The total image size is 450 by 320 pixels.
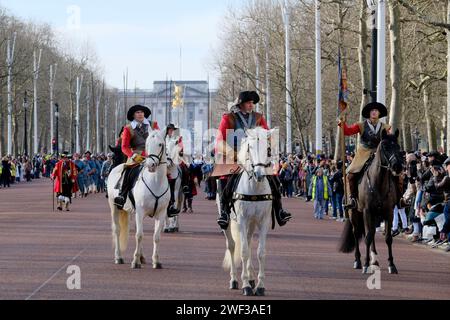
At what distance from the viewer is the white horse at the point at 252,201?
13.0 meters

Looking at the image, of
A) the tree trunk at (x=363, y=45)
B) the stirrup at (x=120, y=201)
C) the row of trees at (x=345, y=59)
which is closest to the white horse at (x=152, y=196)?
the stirrup at (x=120, y=201)

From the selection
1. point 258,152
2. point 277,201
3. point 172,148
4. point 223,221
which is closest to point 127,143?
point 172,148

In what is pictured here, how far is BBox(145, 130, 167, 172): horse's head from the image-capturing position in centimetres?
1631

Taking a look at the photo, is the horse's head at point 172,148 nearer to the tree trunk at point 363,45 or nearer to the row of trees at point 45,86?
the tree trunk at point 363,45

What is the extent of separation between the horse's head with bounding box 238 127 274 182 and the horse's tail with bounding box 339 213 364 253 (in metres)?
4.55

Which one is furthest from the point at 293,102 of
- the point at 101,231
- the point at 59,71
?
the point at 59,71

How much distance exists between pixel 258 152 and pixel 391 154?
377 centimetres

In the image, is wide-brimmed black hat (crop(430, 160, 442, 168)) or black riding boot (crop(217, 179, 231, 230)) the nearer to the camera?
black riding boot (crop(217, 179, 231, 230))

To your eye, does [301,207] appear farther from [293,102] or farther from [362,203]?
[362,203]

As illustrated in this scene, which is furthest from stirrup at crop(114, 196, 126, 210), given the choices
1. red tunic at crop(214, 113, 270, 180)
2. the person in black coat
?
the person in black coat

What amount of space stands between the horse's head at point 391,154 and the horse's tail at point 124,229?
4.56 meters

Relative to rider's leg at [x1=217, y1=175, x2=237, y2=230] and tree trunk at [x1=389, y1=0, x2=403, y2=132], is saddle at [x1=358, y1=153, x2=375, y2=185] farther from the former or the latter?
tree trunk at [x1=389, y1=0, x2=403, y2=132]

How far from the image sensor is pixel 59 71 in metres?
108
